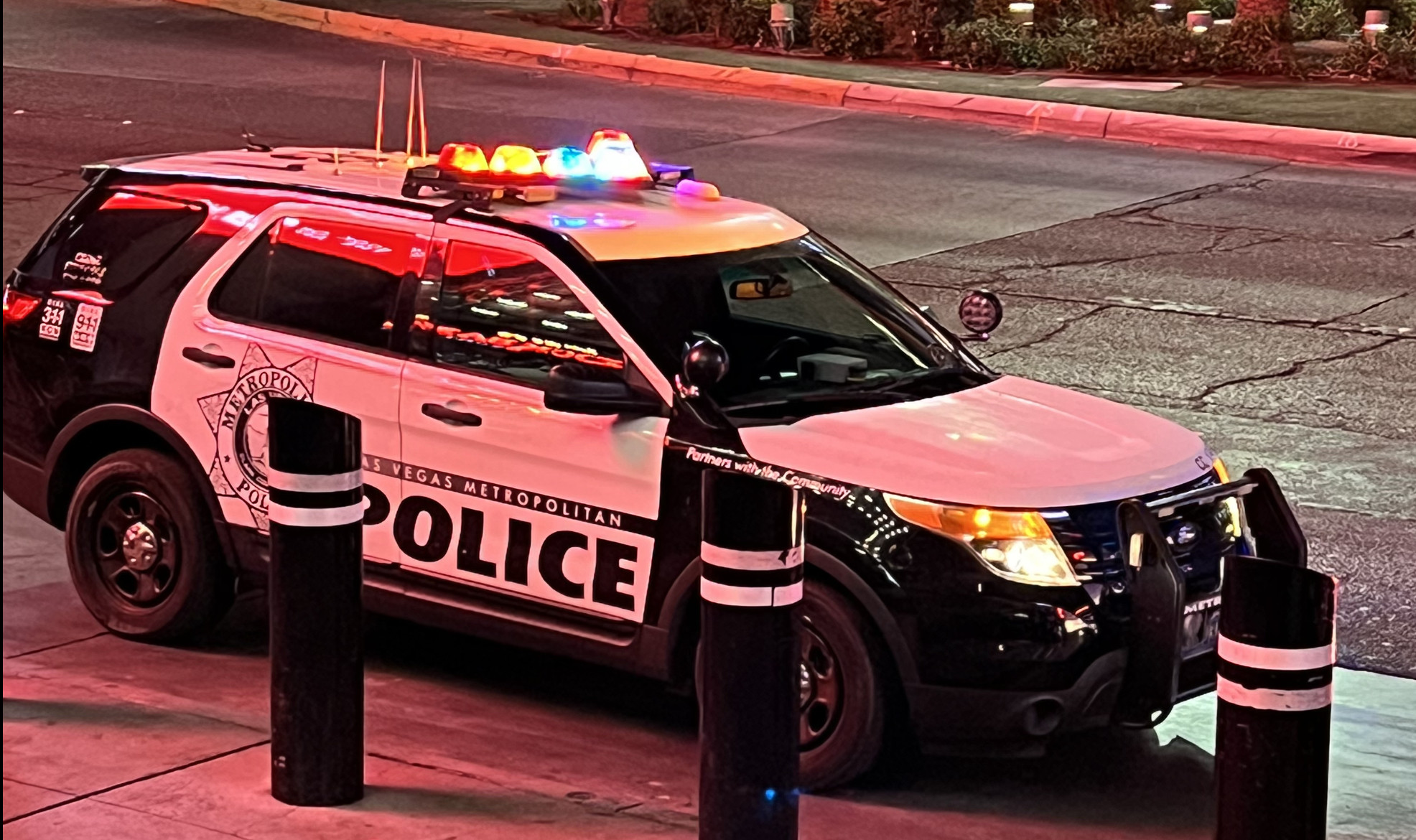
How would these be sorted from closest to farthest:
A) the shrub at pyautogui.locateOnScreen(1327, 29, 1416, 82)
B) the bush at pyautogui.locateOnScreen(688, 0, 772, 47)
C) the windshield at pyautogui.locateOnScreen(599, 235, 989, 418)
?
the windshield at pyautogui.locateOnScreen(599, 235, 989, 418) → the shrub at pyautogui.locateOnScreen(1327, 29, 1416, 82) → the bush at pyautogui.locateOnScreen(688, 0, 772, 47)

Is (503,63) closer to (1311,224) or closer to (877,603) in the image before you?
(1311,224)

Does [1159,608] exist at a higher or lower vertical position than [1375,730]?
higher

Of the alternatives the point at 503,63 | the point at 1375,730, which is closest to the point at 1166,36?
the point at 503,63

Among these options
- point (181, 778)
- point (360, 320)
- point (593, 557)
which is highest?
point (360, 320)

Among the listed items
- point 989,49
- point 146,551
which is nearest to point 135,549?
point 146,551

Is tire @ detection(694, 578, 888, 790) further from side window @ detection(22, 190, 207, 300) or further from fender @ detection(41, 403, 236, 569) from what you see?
side window @ detection(22, 190, 207, 300)

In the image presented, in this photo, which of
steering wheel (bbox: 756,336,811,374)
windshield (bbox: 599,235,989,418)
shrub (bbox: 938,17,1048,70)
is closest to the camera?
windshield (bbox: 599,235,989,418)

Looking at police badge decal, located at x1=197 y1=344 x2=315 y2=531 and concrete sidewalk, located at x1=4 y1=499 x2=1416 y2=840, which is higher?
police badge decal, located at x1=197 y1=344 x2=315 y2=531

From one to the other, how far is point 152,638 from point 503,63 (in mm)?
16273

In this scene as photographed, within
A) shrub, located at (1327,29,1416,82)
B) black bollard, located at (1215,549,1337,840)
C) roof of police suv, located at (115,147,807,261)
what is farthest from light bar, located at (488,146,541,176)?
shrub, located at (1327,29,1416,82)

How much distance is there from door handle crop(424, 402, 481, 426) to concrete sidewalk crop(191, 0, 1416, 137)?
43.9ft

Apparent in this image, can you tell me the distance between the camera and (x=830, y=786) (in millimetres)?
5883

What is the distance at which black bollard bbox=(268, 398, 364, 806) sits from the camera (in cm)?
556

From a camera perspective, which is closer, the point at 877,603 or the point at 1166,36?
the point at 877,603
